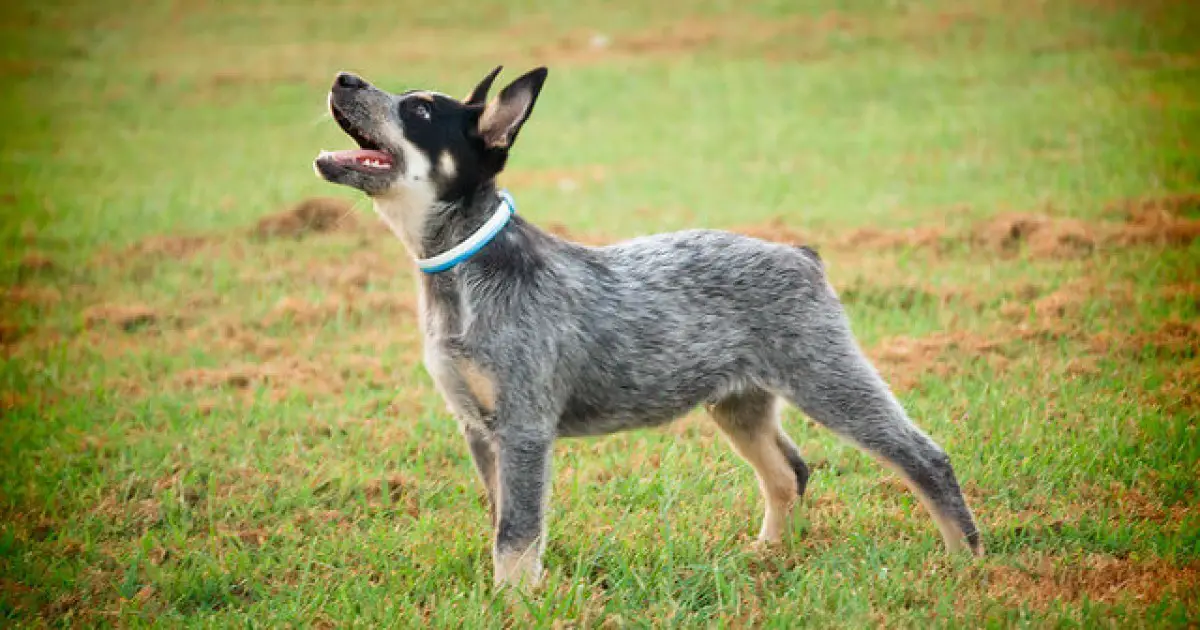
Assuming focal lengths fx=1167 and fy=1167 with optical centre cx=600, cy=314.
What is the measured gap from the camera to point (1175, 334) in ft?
26.5

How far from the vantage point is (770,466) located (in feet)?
18.6

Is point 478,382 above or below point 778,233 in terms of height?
above

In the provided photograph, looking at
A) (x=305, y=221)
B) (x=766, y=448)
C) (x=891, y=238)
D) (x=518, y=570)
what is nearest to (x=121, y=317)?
(x=305, y=221)

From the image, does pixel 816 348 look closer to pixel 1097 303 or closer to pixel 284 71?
pixel 1097 303

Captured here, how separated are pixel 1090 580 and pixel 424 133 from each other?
344 centimetres

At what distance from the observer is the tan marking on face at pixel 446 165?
4.98m

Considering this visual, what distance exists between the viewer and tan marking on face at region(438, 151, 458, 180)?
16.3ft

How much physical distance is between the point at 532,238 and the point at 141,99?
57.3ft

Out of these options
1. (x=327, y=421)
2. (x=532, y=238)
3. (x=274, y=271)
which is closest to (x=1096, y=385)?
(x=532, y=238)

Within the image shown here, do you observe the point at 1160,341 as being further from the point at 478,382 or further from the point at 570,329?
the point at 478,382

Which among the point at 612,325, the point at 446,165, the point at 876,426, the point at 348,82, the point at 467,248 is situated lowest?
the point at 876,426

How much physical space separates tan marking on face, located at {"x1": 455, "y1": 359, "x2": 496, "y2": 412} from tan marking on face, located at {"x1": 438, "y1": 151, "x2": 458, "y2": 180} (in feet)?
2.62

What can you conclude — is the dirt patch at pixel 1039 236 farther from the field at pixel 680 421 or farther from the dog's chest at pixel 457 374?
the dog's chest at pixel 457 374

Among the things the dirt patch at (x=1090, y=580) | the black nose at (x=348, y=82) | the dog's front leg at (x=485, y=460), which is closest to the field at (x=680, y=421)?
the dirt patch at (x=1090, y=580)
